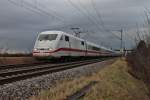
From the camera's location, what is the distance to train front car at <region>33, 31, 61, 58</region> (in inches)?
1142

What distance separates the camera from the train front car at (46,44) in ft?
95.2

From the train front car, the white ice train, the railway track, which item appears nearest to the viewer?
the railway track

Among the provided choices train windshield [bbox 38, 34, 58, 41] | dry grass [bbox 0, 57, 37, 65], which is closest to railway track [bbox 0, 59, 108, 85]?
dry grass [bbox 0, 57, 37, 65]

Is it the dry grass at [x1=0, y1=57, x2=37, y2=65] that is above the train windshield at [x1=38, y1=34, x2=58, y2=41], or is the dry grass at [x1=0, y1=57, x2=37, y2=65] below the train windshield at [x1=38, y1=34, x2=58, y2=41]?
below

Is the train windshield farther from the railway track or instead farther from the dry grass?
the railway track

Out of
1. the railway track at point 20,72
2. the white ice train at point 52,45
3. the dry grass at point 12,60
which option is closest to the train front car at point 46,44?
the white ice train at point 52,45

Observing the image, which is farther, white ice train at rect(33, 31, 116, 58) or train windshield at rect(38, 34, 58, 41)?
train windshield at rect(38, 34, 58, 41)

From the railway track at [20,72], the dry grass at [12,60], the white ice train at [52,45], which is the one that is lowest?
the railway track at [20,72]

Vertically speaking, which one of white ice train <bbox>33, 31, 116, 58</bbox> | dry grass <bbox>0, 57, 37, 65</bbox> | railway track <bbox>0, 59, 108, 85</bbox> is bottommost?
railway track <bbox>0, 59, 108, 85</bbox>

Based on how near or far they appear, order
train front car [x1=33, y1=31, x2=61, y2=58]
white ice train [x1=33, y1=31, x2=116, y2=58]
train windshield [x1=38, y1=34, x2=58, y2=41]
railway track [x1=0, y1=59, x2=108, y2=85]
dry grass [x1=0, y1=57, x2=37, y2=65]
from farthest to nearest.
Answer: train windshield [x1=38, y1=34, x2=58, y2=41] < dry grass [x1=0, y1=57, x2=37, y2=65] < white ice train [x1=33, y1=31, x2=116, y2=58] < train front car [x1=33, y1=31, x2=61, y2=58] < railway track [x1=0, y1=59, x2=108, y2=85]

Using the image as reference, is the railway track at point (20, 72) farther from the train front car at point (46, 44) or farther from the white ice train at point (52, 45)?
the white ice train at point (52, 45)

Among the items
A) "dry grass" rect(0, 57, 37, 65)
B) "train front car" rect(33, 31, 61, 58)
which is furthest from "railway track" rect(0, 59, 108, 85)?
"dry grass" rect(0, 57, 37, 65)

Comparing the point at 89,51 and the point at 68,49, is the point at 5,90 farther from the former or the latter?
the point at 89,51

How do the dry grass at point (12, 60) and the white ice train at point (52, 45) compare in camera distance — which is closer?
the white ice train at point (52, 45)
